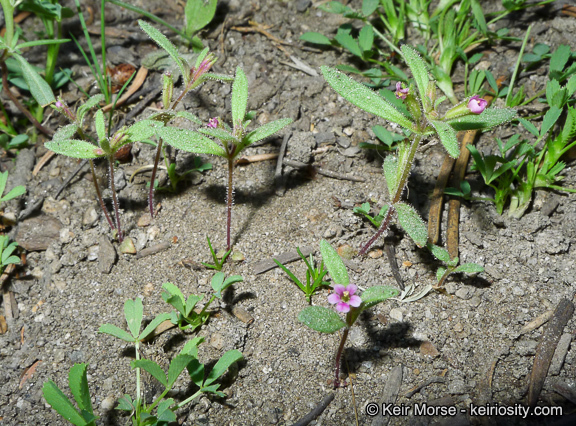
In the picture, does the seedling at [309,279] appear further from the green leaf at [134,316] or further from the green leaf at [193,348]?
the green leaf at [134,316]

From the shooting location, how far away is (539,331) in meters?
2.35

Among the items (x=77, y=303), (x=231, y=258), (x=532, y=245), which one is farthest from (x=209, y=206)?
(x=532, y=245)

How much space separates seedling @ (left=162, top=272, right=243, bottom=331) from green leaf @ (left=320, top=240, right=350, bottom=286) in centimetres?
50

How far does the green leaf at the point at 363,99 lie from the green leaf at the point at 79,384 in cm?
167

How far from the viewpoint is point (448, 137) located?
1952 millimetres

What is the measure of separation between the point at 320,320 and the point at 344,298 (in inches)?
5.4

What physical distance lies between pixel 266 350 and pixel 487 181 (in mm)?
1601

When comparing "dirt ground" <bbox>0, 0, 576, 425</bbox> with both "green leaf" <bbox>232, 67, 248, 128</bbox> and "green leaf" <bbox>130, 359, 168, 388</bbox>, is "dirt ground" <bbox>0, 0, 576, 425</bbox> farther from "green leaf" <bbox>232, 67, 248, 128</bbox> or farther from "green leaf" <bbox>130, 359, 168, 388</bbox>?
"green leaf" <bbox>232, 67, 248, 128</bbox>

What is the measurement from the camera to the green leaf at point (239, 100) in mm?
2447

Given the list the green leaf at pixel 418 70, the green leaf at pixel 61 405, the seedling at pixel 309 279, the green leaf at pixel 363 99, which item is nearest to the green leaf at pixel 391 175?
the green leaf at pixel 363 99

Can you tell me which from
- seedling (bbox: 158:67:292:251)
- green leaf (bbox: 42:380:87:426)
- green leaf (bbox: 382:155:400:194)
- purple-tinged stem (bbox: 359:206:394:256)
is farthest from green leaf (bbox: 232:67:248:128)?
green leaf (bbox: 42:380:87:426)

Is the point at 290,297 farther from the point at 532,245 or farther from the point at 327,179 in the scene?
the point at 532,245

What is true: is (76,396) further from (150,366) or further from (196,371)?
(196,371)

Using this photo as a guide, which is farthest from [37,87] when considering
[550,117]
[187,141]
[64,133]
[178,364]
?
[550,117]
